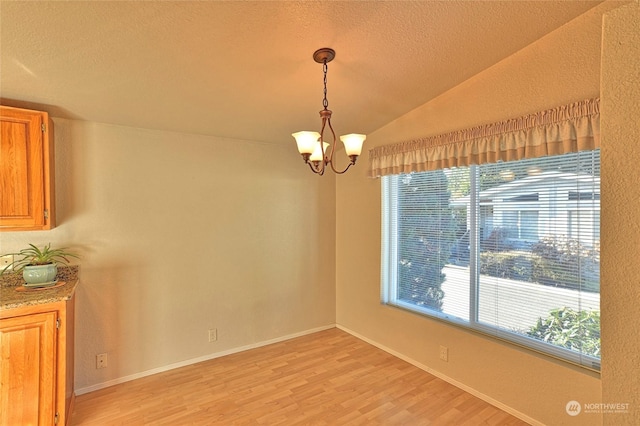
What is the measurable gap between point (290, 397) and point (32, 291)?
2035 mm

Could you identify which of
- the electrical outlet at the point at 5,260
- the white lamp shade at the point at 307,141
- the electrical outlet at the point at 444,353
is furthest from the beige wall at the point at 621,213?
the electrical outlet at the point at 5,260

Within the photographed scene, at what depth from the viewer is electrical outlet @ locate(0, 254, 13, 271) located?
231cm

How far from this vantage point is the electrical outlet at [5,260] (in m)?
2.31

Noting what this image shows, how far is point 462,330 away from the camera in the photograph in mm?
2662

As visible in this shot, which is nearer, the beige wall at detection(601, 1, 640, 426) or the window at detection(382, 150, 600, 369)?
the beige wall at detection(601, 1, 640, 426)

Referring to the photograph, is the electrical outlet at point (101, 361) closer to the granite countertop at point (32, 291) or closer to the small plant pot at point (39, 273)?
the granite countertop at point (32, 291)

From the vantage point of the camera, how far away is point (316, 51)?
199 cm

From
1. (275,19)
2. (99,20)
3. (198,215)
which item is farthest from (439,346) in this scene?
(99,20)

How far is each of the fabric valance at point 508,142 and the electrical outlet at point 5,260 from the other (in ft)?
10.9

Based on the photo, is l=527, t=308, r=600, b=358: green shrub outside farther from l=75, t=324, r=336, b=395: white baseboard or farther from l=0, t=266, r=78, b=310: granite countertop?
l=0, t=266, r=78, b=310: granite countertop

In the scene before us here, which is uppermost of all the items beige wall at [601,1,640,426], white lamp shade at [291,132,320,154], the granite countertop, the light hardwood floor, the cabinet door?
white lamp shade at [291,132,320,154]

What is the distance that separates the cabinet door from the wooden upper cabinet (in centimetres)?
71

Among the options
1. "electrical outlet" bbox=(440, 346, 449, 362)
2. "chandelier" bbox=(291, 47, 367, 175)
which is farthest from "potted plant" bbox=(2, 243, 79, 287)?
"electrical outlet" bbox=(440, 346, 449, 362)

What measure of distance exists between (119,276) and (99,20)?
207 cm
